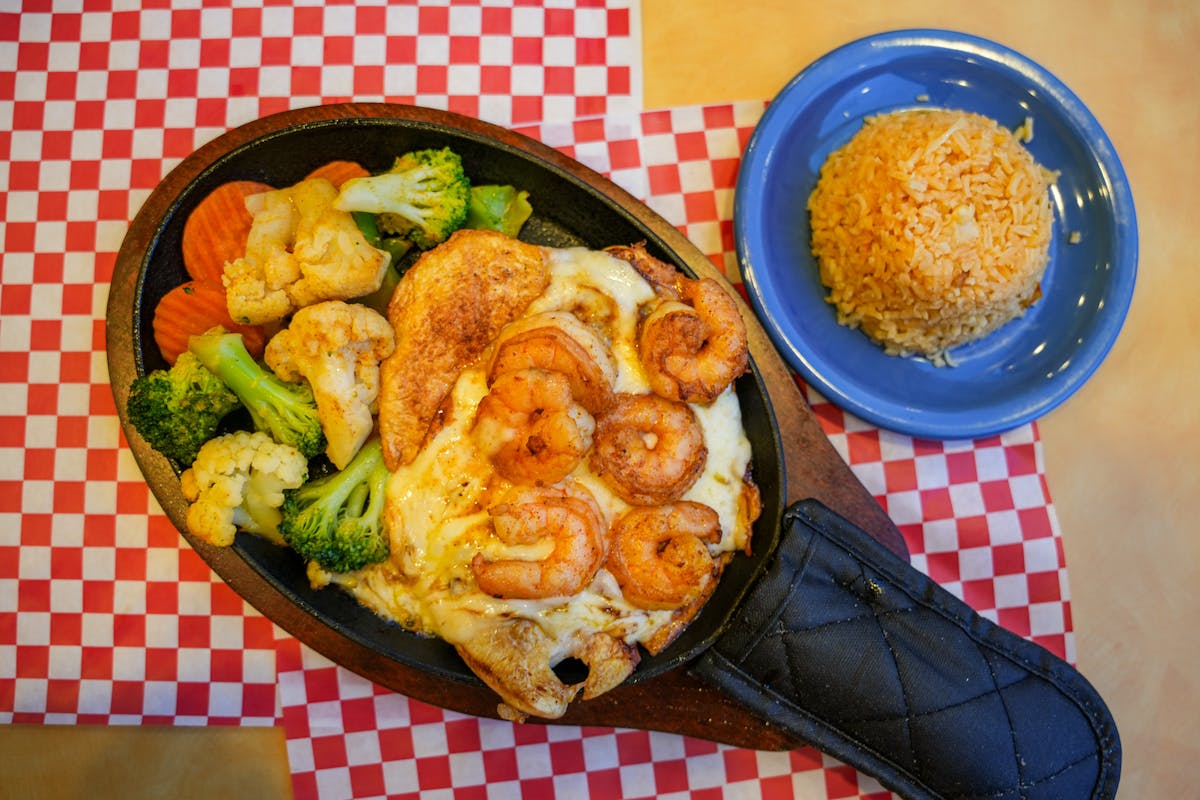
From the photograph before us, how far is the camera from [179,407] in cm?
228

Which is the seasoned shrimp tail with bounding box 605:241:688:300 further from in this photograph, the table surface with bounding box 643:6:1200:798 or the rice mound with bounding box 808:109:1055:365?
the table surface with bounding box 643:6:1200:798

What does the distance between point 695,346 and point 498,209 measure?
29.7 inches

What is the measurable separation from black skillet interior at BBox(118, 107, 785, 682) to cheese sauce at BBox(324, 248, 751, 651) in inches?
3.4

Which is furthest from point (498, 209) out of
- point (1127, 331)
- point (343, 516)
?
point (1127, 331)

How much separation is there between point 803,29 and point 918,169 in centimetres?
74

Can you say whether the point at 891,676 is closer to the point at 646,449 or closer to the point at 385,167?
the point at 646,449

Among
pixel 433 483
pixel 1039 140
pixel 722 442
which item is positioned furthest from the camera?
pixel 1039 140

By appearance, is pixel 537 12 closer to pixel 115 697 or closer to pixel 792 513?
pixel 792 513

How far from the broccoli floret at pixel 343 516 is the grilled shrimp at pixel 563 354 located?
45 cm

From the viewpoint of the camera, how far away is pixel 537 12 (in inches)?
117

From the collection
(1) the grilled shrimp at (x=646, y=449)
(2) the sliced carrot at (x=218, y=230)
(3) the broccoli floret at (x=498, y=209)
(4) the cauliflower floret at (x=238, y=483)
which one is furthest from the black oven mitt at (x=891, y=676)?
(2) the sliced carrot at (x=218, y=230)

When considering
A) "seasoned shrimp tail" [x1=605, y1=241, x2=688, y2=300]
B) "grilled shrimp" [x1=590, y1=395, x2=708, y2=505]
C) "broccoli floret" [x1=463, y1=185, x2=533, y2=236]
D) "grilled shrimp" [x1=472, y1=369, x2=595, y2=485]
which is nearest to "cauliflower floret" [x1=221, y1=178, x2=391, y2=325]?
"broccoli floret" [x1=463, y1=185, x2=533, y2=236]

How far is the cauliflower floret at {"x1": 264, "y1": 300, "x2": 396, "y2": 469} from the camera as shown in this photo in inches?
87.6

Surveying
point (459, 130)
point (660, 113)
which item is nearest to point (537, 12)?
point (660, 113)
